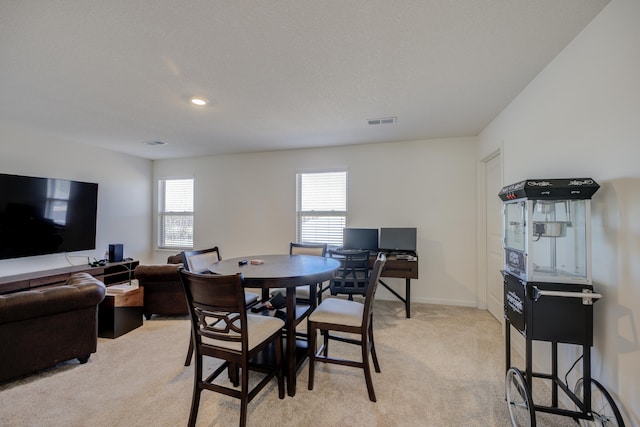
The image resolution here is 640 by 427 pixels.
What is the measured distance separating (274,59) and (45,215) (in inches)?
158

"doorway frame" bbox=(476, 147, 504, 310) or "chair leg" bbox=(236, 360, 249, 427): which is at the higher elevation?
"doorway frame" bbox=(476, 147, 504, 310)

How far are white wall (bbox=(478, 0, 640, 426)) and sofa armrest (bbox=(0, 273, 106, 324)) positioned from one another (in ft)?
12.2

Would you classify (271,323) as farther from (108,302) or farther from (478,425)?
(108,302)

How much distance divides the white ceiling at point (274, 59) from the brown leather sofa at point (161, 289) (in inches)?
71.5

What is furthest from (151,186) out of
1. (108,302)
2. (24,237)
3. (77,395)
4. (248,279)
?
(248,279)

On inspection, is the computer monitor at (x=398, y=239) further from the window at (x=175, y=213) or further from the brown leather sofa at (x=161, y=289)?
the window at (x=175, y=213)

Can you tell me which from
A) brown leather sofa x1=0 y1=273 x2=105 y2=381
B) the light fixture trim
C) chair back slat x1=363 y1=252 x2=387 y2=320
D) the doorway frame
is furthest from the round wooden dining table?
the doorway frame

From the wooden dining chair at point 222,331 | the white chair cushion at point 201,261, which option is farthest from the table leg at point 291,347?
the white chair cushion at point 201,261

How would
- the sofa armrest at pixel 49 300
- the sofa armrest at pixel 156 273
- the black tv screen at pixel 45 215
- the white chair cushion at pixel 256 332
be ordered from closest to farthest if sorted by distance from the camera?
the white chair cushion at pixel 256 332 < the sofa armrest at pixel 49 300 < the sofa armrest at pixel 156 273 < the black tv screen at pixel 45 215

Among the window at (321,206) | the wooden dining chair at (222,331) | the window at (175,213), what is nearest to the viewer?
the wooden dining chair at (222,331)

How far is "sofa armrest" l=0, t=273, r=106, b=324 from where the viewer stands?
207cm

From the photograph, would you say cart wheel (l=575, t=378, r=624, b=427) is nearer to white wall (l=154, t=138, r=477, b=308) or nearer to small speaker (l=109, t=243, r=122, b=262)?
white wall (l=154, t=138, r=477, b=308)

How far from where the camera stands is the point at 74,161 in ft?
13.9

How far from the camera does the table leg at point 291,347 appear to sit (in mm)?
2037
